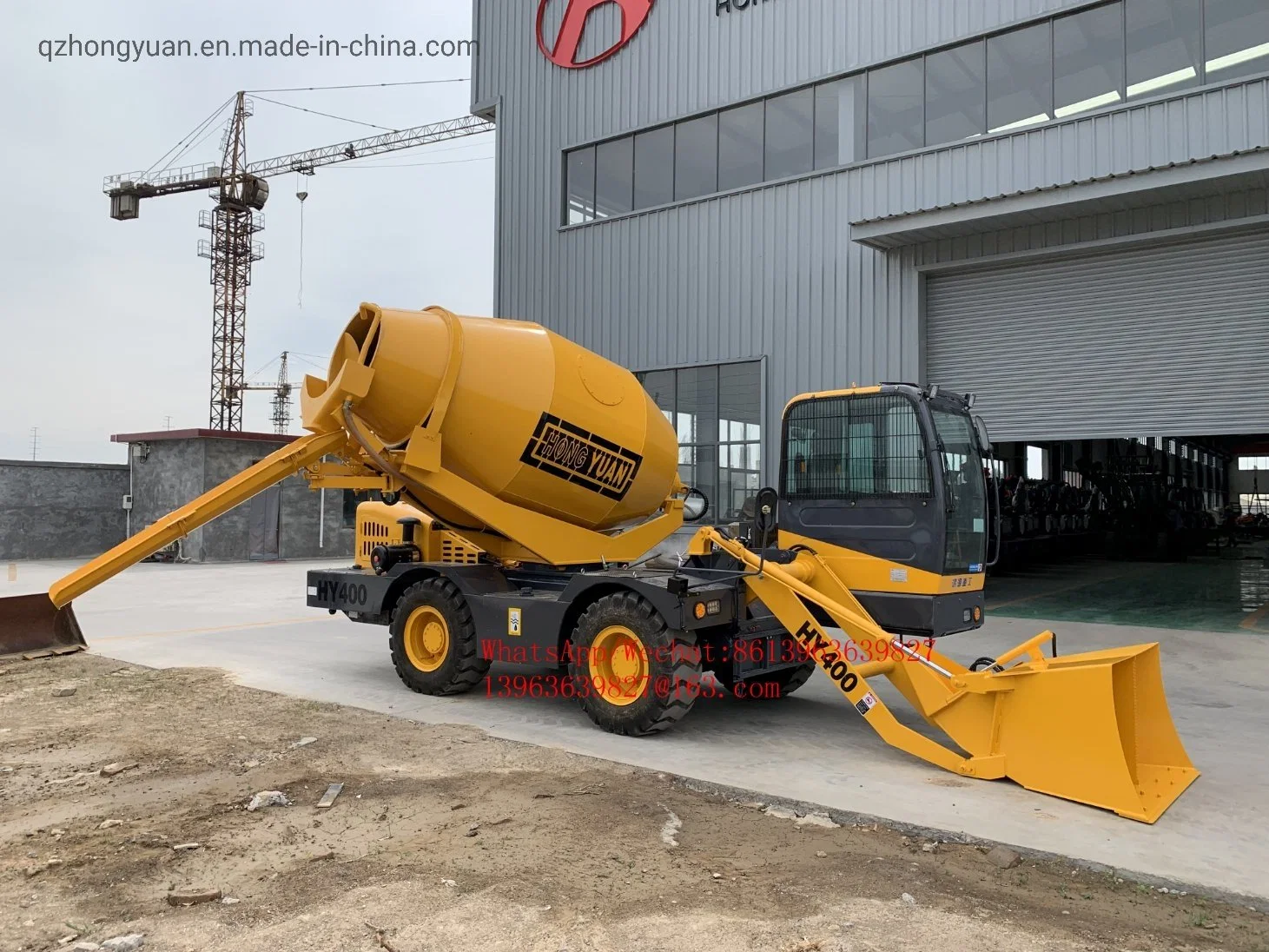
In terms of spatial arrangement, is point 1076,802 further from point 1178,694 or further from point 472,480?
point 472,480

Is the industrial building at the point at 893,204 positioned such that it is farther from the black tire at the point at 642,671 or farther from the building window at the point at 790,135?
the black tire at the point at 642,671

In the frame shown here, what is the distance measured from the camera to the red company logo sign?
52.5 feet


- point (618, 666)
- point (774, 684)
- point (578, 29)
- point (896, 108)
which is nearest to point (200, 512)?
point (618, 666)

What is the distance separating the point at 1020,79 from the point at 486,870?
12.4 m

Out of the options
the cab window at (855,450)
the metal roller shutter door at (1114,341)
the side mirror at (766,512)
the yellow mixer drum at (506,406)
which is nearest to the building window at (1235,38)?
the metal roller shutter door at (1114,341)

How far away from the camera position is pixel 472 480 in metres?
7.55

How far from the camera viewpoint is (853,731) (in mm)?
6766

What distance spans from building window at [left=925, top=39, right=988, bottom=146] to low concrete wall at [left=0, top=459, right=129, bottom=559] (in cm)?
2260

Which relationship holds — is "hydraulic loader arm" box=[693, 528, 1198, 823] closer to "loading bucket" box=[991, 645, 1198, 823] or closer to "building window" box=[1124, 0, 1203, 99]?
"loading bucket" box=[991, 645, 1198, 823]

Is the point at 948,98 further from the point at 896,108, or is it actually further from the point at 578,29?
the point at 578,29

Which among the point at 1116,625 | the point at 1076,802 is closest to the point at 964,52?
the point at 1116,625

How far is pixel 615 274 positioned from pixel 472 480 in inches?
367

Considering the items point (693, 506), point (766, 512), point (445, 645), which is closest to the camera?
point (766, 512)

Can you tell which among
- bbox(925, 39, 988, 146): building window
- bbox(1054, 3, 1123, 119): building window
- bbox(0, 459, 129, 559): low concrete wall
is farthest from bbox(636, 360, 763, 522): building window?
bbox(0, 459, 129, 559): low concrete wall
